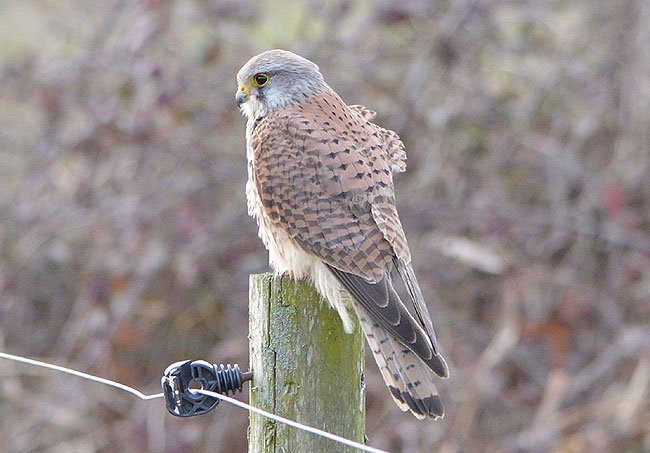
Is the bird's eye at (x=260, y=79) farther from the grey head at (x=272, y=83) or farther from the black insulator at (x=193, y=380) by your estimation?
the black insulator at (x=193, y=380)

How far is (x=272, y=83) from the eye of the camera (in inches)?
109

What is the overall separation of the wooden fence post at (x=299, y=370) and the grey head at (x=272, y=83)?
1.00m

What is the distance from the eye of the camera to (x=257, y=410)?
5.67 feet

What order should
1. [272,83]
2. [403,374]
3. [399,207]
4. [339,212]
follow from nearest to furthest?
[403,374] < [339,212] < [272,83] < [399,207]

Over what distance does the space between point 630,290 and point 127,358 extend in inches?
100

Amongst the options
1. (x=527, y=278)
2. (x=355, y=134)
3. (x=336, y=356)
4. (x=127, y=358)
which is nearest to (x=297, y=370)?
(x=336, y=356)

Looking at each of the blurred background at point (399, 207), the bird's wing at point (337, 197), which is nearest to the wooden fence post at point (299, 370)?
the bird's wing at point (337, 197)

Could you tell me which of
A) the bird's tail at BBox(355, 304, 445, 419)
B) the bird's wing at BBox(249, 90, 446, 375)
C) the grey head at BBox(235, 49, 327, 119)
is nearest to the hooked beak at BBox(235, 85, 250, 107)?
the grey head at BBox(235, 49, 327, 119)

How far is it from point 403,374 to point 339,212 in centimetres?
52

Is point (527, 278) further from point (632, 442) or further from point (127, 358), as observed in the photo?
point (127, 358)

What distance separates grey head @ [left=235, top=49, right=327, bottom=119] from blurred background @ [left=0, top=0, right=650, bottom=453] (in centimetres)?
137

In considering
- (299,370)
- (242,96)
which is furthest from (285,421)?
(242,96)

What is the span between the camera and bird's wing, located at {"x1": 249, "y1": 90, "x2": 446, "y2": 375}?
2.24 m

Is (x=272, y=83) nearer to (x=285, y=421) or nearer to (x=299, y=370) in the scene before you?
(x=299, y=370)
